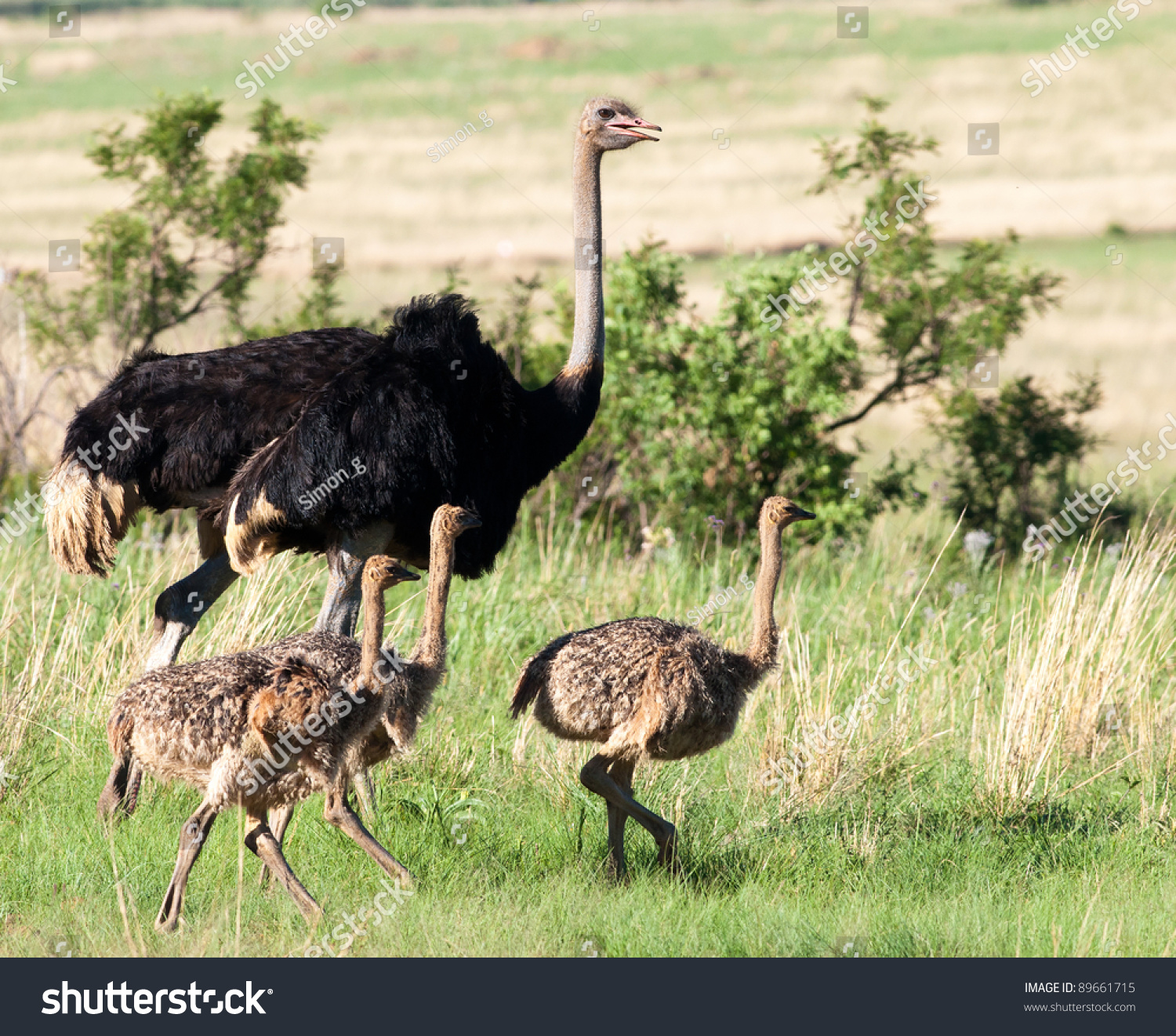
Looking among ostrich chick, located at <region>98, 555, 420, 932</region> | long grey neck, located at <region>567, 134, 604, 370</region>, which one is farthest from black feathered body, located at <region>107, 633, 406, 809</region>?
long grey neck, located at <region>567, 134, 604, 370</region>

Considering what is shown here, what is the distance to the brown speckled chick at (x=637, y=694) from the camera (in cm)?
545

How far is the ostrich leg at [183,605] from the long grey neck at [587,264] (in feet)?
6.18

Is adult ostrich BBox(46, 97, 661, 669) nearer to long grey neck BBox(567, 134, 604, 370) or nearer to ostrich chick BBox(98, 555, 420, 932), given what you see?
long grey neck BBox(567, 134, 604, 370)

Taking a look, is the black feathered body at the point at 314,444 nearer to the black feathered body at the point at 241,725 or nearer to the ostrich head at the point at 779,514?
the ostrich head at the point at 779,514

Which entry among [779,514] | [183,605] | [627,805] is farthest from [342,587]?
[779,514]

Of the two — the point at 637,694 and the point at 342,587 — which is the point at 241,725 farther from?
the point at 342,587

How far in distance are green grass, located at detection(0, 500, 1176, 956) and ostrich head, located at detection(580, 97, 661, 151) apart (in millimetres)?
2381

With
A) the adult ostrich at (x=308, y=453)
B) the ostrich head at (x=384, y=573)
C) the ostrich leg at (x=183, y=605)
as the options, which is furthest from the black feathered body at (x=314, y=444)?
the ostrich head at (x=384, y=573)

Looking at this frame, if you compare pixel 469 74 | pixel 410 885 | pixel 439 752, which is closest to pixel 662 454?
pixel 439 752

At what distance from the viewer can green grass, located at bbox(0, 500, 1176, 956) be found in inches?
200

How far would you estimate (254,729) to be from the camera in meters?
4.95
